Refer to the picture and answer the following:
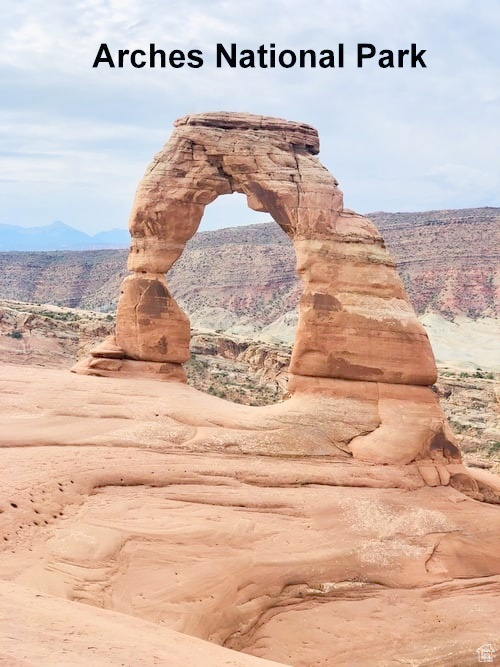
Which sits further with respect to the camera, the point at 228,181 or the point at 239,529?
the point at 228,181

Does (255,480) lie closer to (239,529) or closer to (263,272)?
(239,529)

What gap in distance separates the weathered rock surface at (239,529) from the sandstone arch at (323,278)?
0.25 metres

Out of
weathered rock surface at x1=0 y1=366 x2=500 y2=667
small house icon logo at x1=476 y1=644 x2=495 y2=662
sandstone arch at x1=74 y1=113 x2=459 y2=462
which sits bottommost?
small house icon logo at x1=476 y1=644 x2=495 y2=662

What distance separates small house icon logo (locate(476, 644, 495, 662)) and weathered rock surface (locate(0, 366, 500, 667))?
0.31ft

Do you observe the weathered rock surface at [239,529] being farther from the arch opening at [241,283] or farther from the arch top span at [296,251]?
the arch opening at [241,283]

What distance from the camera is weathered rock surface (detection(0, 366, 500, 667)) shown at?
12742 mm

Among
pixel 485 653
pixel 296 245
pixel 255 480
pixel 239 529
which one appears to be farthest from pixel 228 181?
pixel 485 653

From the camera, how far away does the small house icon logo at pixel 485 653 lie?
14211 millimetres

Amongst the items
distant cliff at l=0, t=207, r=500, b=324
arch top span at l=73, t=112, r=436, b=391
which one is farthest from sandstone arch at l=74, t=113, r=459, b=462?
distant cliff at l=0, t=207, r=500, b=324

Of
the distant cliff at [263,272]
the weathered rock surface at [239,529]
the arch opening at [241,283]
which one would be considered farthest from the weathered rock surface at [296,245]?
the distant cliff at [263,272]

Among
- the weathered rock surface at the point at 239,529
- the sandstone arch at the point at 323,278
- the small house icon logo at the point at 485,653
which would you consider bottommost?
the small house icon logo at the point at 485,653

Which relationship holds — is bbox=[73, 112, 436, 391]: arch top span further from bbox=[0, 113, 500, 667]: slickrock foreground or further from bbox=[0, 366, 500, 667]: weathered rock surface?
bbox=[0, 366, 500, 667]: weathered rock surface

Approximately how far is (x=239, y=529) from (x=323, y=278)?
6087 millimetres

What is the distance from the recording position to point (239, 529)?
47.9 feet
